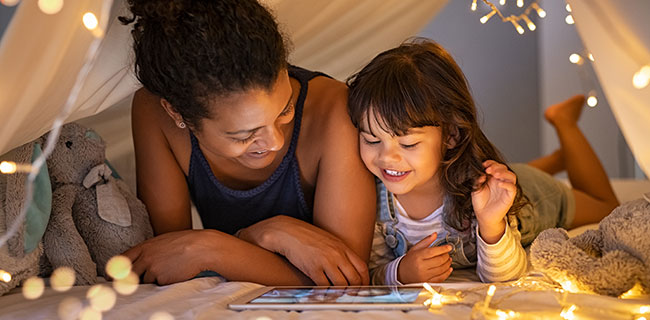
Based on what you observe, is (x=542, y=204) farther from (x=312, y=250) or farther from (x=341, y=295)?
(x=341, y=295)

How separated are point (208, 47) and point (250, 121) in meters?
0.15

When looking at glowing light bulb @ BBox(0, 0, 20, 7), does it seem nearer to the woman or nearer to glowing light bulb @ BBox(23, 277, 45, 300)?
the woman

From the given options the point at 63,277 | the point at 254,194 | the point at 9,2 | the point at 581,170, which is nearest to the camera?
the point at 9,2

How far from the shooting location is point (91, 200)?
1.45m

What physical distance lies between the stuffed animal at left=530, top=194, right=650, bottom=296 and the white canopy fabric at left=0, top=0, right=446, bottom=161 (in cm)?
81

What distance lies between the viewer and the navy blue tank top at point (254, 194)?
1540mm

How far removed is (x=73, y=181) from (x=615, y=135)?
103 inches

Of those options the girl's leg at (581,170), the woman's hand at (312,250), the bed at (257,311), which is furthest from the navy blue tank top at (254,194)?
the girl's leg at (581,170)

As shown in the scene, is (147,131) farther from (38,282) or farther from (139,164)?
(38,282)

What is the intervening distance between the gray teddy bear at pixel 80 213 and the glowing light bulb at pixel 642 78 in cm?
102

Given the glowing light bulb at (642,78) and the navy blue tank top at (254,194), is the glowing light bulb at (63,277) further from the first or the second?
the glowing light bulb at (642,78)

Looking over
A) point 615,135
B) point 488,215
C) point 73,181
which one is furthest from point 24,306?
point 615,135

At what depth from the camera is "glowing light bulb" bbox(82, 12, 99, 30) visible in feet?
3.33

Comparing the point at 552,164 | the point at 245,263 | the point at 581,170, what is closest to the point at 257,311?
the point at 245,263
